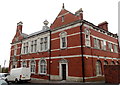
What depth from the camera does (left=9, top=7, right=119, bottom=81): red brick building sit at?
1678 centimetres

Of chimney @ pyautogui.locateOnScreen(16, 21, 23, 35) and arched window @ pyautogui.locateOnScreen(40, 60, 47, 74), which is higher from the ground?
chimney @ pyautogui.locateOnScreen(16, 21, 23, 35)

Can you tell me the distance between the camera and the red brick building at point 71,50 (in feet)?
55.1

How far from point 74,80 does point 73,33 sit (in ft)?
22.5

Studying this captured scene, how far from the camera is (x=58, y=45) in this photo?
19.8 meters

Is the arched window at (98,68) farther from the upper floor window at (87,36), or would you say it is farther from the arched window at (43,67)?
the arched window at (43,67)

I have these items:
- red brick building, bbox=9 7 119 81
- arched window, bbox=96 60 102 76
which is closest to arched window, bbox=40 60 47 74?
red brick building, bbox=9 7 119 81

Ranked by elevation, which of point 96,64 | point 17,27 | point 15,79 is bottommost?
point 15,79

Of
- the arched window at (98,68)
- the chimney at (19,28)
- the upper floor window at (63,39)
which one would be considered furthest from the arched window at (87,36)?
the chimney at (19,28)

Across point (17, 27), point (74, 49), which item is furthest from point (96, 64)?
point (17, 27)

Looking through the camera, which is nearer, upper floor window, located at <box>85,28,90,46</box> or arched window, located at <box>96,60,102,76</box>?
upper floor window, located at <box>85,28,90,46</box>

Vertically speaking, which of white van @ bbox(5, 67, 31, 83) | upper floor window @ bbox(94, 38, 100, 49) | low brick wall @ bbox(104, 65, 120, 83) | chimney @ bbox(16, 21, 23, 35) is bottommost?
white van @ bbox(5, 67, 31, 83)

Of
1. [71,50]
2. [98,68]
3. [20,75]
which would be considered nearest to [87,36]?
[71,50]

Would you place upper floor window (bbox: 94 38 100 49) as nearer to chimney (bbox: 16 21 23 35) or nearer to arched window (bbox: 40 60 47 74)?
arched window (bbox: 40 60 47 74)

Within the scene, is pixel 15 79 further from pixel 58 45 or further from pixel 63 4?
pixel 63 4
